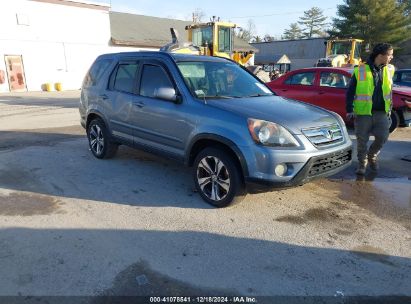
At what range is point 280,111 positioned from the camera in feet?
14.6

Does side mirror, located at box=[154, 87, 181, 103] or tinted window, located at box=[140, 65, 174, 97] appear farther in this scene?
tinted window, located at box=[140, 65, 174, 97]

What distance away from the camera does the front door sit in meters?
24.2

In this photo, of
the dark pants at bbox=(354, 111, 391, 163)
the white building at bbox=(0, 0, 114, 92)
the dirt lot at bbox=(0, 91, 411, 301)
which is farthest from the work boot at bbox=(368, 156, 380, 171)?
the white building at bbox=(0, 0, 114, 92)

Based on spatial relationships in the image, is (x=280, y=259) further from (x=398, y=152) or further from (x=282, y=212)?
(x=398, y=152)

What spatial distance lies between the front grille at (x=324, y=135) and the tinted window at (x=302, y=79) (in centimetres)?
532

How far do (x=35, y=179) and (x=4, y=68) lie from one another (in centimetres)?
2189

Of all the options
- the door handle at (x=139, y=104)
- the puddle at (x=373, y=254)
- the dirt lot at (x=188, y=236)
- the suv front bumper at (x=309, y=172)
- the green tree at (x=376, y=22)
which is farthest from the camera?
the green tree at (x=376, y=22)

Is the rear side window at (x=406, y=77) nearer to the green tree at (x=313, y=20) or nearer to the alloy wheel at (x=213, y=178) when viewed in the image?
the alloy wheel at (x=213, y=178)

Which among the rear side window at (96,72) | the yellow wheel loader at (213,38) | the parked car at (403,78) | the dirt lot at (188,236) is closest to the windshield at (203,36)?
the yellow wheel loader at (213,38)

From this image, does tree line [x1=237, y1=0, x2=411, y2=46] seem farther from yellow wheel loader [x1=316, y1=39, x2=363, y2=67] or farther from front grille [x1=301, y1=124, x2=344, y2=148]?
front grille [x1=301, y1=124, x2=344, y2=148]

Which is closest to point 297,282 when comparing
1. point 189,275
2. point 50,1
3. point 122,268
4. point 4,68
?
point 189,275

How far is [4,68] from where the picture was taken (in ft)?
78.3

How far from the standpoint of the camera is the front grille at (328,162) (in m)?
4.17

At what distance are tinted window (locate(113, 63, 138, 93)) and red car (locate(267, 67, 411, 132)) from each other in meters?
5.38
